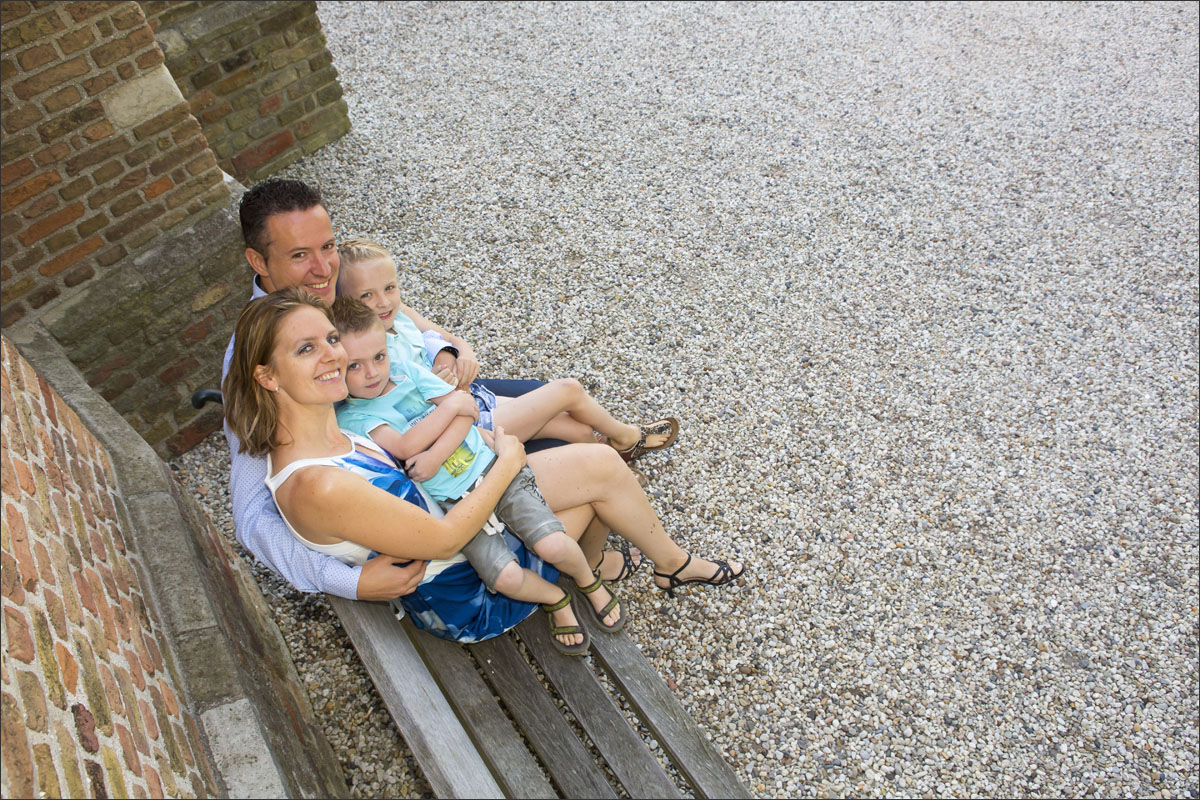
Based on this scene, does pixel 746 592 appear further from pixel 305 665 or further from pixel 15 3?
pixel 15 3

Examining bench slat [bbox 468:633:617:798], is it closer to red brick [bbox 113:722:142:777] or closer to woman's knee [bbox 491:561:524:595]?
woman's knee [bbox 491:561:524:595]

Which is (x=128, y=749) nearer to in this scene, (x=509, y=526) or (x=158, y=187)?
(x=509, y=526)

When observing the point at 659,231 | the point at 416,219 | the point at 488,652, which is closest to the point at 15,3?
the point at 416,219

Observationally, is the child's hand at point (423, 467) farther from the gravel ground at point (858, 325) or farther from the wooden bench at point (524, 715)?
the gravel ground at point (858, 325)

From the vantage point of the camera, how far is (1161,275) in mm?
4926

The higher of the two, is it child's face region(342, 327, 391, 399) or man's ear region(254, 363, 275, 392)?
man's ear region(254, 363, 275, 392)

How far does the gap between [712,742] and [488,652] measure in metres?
0.91

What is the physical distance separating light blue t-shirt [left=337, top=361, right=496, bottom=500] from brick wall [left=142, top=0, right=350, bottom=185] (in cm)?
355

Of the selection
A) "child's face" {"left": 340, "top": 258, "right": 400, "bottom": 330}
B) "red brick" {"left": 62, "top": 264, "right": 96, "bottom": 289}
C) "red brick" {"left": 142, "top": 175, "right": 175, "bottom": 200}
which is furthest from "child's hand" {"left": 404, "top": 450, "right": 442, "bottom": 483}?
"red brick" {"left": 142, "top": 175, "right": 175, "bottom": 200}

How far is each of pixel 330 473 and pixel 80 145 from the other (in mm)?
2334

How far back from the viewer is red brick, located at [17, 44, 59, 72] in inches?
123

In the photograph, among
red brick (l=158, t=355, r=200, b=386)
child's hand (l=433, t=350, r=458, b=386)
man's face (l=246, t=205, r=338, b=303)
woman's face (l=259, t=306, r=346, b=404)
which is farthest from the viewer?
red brick (l=158, t=355, r=200, b=386)

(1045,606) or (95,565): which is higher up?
(95,565)

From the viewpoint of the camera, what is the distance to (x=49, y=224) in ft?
11.0
